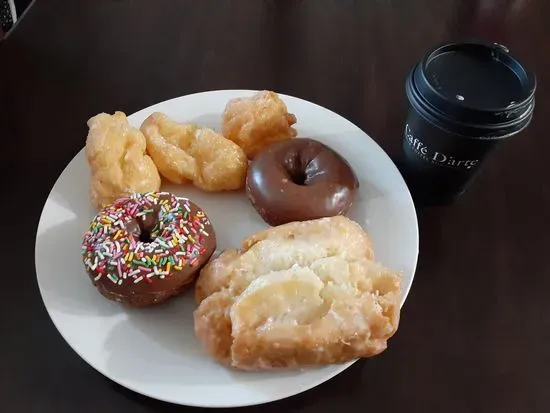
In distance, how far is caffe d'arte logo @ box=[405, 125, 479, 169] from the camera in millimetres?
1264

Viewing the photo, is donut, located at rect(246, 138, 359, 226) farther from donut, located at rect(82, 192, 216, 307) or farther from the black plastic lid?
the black plastic lid

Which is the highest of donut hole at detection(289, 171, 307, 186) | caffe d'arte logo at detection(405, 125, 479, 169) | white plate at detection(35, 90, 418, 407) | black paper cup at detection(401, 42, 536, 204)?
black paper cup at detection(401, 42, 536, 204)

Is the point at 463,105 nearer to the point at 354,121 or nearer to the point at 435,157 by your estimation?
the point at 435,157

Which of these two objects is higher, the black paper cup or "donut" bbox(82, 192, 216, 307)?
the black paper cup

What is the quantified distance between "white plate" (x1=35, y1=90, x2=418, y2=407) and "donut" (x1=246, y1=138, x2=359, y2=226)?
0.07 meters

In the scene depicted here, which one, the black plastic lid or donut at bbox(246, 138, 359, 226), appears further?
donut at bbox(246, 138, 359, 226)

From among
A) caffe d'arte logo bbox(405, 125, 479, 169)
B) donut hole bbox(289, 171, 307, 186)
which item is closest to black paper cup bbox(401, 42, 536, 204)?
caffe d'arte logo bbox(405, 125, 479, 169)

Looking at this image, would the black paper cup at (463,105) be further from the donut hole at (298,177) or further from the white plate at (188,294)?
the donut hole at (298,177)

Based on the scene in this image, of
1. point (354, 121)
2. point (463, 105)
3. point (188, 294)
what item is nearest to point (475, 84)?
point (463, 105)

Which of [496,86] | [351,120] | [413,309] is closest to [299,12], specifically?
[351,120]

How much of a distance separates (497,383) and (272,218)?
52cm

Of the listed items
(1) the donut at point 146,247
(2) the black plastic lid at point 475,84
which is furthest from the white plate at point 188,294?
(2) the black plastic lid at point 475,84

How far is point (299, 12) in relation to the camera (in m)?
1.83

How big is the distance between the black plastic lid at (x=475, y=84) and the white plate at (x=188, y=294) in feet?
0.80
